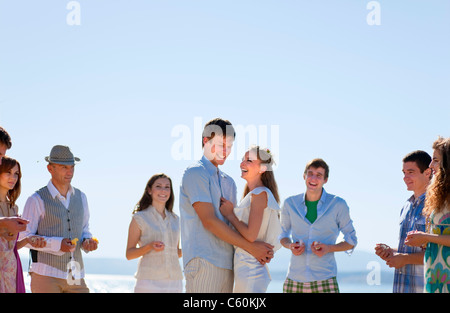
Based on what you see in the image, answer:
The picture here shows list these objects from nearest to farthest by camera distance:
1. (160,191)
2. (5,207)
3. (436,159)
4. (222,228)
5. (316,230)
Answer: (222,228) < (436,159) < (5,207) < (316,230) < (160,191)

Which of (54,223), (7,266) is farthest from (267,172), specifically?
(54,223)

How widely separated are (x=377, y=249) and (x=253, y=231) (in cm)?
198

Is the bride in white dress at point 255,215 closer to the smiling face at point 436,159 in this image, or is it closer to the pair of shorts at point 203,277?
the pair of shorts at point 203,277

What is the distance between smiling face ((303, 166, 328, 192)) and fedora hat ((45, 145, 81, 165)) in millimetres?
2625

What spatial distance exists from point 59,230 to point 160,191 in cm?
147

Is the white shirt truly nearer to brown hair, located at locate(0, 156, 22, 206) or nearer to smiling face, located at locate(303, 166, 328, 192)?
brown hair, located at locate(0, 156, 22, 206)

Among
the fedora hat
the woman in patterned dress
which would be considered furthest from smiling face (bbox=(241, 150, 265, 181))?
the fedora hat

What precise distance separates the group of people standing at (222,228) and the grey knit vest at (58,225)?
0.03ft

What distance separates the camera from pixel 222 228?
4.44 meters

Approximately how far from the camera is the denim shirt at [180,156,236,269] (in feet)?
14.8

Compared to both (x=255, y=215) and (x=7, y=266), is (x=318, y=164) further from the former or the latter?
(x=7, y=266)

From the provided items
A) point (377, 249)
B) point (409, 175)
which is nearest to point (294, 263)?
point (377, 249)

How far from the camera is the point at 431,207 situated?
4.70 m
